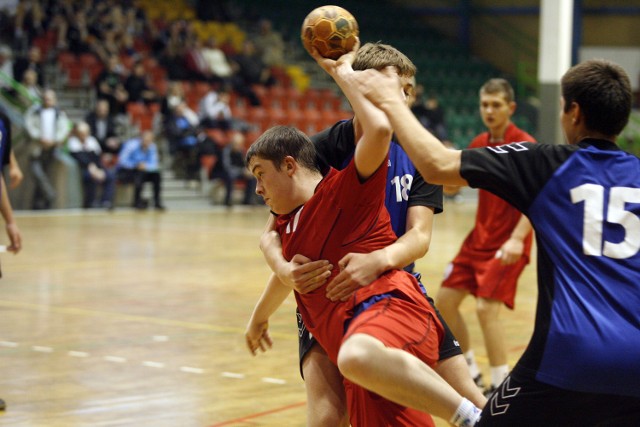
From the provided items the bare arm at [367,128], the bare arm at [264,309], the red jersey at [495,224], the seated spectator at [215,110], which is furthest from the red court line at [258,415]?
the seated spectator at [215,110]

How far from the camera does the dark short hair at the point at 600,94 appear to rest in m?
2.94

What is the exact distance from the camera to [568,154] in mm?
2941

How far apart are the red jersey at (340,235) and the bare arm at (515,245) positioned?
7.62ft

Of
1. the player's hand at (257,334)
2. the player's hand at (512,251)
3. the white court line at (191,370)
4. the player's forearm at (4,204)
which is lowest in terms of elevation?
the white court line at (191,370)

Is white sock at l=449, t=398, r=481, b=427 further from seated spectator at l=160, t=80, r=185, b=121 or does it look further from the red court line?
seated spectator at l=160, t=80, r=185, b=121

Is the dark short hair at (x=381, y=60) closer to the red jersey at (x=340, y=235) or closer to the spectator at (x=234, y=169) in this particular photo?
the red jersey at (x=340, y=235)

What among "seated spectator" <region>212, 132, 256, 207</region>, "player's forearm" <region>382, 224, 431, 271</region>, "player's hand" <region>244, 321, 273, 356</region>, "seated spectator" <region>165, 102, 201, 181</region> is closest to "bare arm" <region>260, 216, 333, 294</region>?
"player's forearm" <region>382, 224, 431, 271</region>

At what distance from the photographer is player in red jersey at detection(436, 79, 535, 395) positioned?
20.2 ft

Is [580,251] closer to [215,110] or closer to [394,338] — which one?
[394,338]

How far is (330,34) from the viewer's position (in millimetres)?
3482

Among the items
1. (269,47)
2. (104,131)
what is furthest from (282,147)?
(269,47)

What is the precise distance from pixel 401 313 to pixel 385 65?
0.92m

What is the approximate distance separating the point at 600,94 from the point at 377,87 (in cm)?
68

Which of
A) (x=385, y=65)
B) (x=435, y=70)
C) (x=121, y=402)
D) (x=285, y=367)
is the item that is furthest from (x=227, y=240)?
(x=435, y=70)
